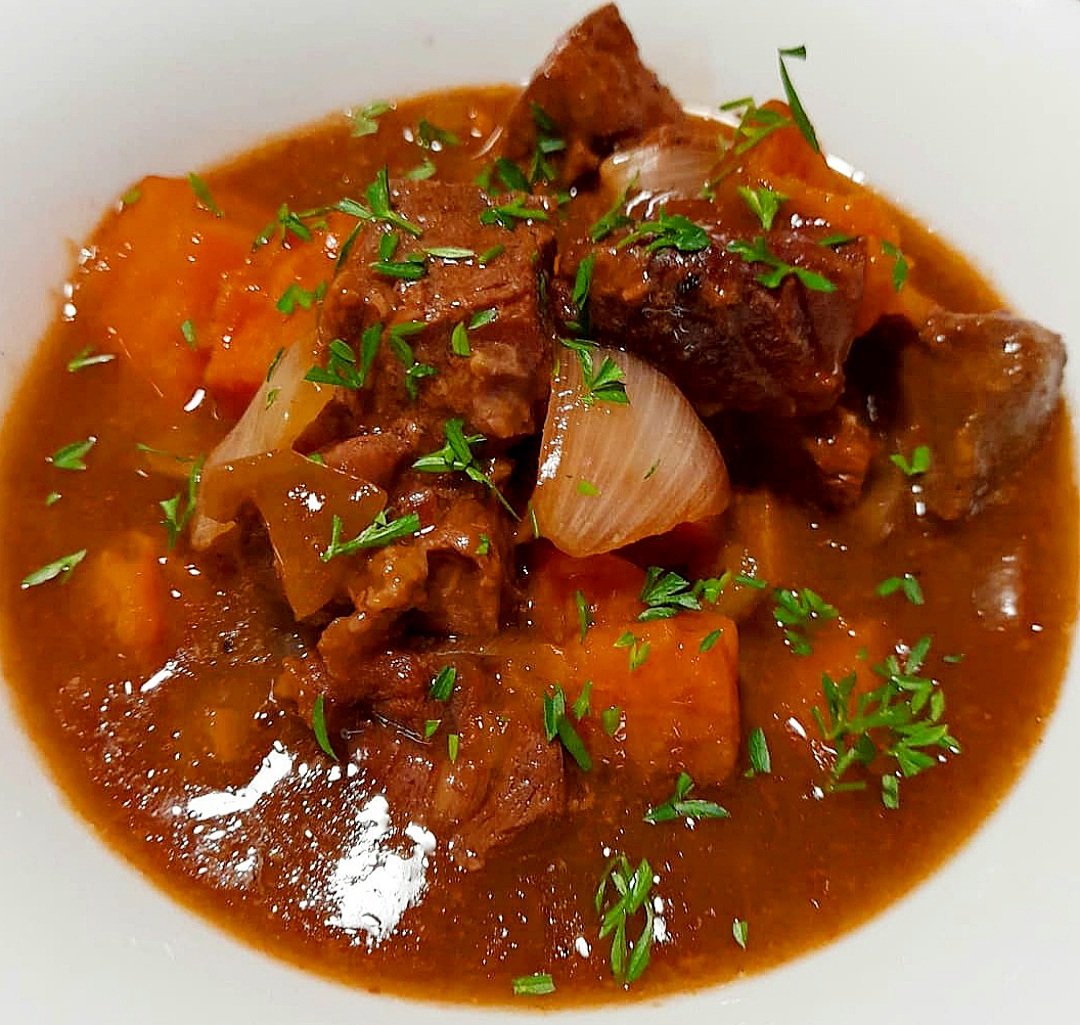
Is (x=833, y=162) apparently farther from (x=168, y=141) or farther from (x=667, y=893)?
(x=667, y=893)

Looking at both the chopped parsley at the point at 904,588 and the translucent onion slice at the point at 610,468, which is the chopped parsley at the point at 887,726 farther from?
the translucent onion slice at the point at 610,468

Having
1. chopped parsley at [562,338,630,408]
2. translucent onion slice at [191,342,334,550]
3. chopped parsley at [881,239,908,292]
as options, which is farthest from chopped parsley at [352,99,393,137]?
chopped parsley at [881,239,908,292]

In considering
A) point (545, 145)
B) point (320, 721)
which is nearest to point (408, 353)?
point (320, 721)

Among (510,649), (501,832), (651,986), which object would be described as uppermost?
(510,649)

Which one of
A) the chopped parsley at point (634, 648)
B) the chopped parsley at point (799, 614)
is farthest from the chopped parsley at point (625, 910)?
the chopped parsley at point (799, 614)

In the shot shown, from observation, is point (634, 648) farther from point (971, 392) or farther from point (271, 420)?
point (971, 392)

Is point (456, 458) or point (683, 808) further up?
point (456, 458)

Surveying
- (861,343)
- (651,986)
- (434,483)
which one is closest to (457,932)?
(651,986)
